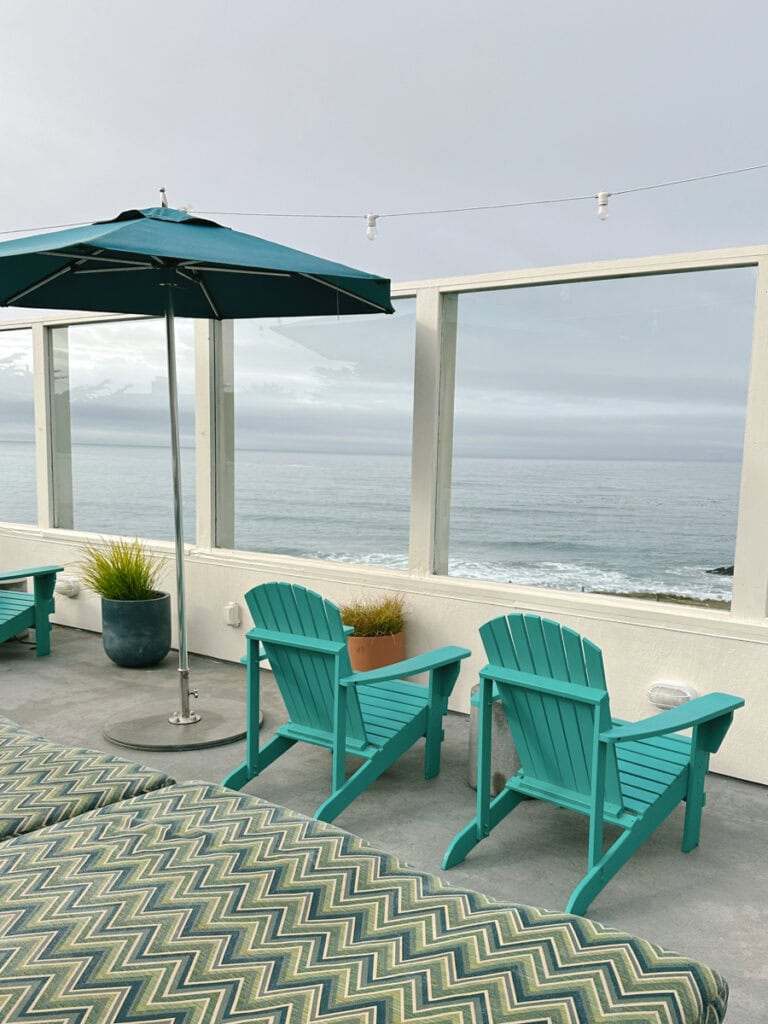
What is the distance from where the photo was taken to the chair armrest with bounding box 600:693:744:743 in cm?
253

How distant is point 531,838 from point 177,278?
2935 millimetres

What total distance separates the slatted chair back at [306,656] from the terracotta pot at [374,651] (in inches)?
43.6

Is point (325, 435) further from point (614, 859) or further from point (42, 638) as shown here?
point (614, 859)

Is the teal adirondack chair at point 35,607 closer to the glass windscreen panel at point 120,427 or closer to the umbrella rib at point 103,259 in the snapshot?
the glass windscreen panel at point 120,427

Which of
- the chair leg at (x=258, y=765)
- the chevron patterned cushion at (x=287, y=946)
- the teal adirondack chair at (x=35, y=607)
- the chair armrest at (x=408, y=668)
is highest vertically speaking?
the chevron patterned cushion at (x=287, y=946)

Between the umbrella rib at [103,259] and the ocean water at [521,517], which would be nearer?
the umbrella rib at [103,259]

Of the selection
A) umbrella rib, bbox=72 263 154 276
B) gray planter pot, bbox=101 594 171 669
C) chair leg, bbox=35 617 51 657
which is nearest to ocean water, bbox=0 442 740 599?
gray planter pot, bbox=101 594 171 669

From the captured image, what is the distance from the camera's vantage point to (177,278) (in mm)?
4133


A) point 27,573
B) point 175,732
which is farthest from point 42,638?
point 175,732

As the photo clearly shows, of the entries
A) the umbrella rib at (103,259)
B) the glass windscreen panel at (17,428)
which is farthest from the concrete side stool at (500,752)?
the glass windscreen panel at (17,428)

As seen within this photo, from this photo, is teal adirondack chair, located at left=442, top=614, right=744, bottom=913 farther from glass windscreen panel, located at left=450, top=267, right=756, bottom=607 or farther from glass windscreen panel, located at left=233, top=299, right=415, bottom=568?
glass windscreen panel, located at left=233, top=299, right=415, bottom=568

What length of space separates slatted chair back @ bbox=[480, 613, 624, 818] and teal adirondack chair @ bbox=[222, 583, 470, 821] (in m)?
0.45

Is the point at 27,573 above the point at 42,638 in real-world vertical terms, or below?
above

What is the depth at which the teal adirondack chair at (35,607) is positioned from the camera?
539cm
